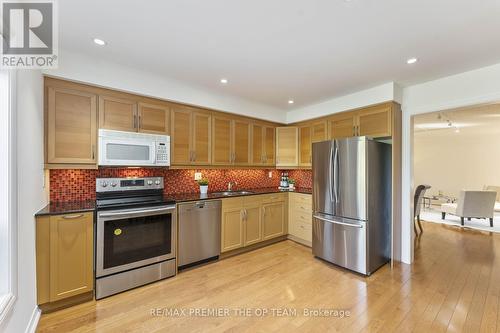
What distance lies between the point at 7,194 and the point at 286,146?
3.88 metres

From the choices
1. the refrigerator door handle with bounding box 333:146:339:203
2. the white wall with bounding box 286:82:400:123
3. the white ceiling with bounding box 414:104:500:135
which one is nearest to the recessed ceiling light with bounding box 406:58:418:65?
the white wall with bounding box 286:82:400:123

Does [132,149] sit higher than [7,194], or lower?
higher

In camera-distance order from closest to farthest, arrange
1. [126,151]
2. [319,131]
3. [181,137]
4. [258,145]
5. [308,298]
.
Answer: [308,298], [126,151], [181,137], [319,131], [258,145]

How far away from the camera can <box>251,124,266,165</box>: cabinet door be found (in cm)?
413

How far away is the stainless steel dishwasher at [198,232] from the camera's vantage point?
9.61ft

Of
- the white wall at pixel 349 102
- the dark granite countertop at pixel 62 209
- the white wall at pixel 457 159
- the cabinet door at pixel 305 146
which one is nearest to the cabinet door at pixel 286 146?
the cabinet door at pixel 305 146

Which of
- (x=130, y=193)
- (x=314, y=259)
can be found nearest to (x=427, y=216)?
(x=314, y=259)

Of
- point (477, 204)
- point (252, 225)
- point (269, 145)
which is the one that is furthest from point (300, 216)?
point (477, 204)

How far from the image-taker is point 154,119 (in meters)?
3.00

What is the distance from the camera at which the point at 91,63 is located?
8.11 ft

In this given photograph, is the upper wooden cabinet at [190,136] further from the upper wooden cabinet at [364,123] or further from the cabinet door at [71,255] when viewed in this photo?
the upper wooden cabinet at [364,123]

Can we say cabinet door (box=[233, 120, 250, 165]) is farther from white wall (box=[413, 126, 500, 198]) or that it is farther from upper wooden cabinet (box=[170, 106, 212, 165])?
white wall (box=[413, 126, 500, 198])

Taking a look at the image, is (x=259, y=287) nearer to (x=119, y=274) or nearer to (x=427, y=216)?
(x=119, y=274)

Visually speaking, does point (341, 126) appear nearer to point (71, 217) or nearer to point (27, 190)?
point (71, 217)
